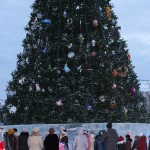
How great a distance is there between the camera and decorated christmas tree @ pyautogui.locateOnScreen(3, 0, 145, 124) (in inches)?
1106

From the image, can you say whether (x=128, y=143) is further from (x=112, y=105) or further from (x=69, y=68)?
(x=69, y=68)

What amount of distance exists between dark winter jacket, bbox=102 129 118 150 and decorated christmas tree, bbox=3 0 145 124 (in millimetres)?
7314

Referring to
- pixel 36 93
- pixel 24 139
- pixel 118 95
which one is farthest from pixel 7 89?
pixel 24 139

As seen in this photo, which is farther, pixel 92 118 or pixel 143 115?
pixel 143 115

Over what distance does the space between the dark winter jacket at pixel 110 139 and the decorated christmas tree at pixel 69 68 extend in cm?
731

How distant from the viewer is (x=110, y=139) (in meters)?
20.3

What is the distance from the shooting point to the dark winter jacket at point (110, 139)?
66.6ft

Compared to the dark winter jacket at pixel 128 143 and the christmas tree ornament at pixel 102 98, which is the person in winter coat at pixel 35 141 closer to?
the dark winter jacket at pixel 128 143

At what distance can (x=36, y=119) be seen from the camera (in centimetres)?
2894

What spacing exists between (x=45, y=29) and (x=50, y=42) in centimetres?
75

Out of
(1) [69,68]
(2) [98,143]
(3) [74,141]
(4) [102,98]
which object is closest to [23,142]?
(3) [74,141]

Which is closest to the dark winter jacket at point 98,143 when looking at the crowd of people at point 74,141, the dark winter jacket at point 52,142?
the crowd of people at point 74,141

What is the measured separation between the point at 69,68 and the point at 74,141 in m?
7.65

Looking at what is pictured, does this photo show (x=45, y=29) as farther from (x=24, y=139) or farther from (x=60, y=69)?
(x=24, y=139)
